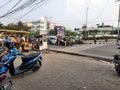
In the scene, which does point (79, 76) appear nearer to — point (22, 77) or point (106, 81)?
point (106, 81)

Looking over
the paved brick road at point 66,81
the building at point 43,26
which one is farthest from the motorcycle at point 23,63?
the building at point 43,26

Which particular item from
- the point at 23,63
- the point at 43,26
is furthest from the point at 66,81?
the point at 43,26

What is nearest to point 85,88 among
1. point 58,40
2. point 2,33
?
point 2,33

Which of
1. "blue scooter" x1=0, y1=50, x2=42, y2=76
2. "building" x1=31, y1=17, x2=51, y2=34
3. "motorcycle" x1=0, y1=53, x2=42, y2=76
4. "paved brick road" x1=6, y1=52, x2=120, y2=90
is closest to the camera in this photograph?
"paved brick road" x1=6, y1=52, x2=120, y2=90

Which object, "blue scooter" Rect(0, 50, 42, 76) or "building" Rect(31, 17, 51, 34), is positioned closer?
"blue scooter" Rect(0, 50, 42, 76)

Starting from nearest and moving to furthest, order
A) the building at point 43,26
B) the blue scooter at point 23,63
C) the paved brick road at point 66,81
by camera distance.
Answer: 1. the paved brick road at point 66,81
2. the blue scooter at point 23,63
3. the building at point 43,26

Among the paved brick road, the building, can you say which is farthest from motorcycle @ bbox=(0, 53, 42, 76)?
the building

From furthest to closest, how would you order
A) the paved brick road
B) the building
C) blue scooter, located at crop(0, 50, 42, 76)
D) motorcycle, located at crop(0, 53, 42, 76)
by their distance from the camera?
1. the building
2. motorcycle, located at crop(0, 53, 42, 76)
3. blue scooter, located at crop(0, 50, 42, 76)
4. the paved brick road

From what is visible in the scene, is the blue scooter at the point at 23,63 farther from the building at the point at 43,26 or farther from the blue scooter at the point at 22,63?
the building at the point at 43,26

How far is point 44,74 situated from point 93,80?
2.05m

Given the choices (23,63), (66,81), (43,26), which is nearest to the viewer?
(66,81)

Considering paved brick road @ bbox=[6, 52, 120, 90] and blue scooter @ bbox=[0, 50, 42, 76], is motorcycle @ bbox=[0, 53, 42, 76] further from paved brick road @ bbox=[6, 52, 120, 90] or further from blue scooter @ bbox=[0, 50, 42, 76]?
paved brick road @ bbox=[6, 52, 120, 90]

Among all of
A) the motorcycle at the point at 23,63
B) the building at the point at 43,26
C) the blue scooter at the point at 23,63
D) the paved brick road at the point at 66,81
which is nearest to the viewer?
the paved brick road at the point at 66,81

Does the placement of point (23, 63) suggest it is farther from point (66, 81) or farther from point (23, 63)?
point (66, 81)
